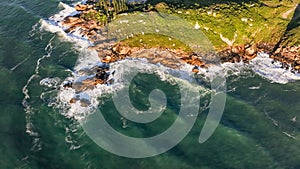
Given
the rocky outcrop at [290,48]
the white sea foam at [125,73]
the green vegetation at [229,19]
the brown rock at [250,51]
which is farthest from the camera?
the green vegetation at [229,19]

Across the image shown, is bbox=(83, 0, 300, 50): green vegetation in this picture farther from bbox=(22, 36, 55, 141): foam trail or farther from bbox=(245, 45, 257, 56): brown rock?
bbox=(22, 36, 55, 141): foam trail

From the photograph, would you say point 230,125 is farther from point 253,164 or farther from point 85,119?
point 85,119

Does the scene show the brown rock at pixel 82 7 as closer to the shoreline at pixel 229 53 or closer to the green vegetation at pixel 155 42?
the shoreline at pixel 229 53

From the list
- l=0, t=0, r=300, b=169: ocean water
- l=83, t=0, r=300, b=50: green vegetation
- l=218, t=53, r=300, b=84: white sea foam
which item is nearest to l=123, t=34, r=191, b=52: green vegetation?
l=83, t=0, r=300, b=50: green vegetation

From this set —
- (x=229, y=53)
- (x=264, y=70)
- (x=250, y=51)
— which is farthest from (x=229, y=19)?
(x=264, y=70)

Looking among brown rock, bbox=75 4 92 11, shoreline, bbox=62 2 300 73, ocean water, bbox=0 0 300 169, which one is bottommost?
ocean water, bbox=0 0 300 169

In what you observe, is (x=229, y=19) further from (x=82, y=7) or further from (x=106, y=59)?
(x=82, y=7)

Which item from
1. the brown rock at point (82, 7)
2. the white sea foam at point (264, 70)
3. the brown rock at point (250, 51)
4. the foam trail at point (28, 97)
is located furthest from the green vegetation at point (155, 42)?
the foam trail at point (28, 97)

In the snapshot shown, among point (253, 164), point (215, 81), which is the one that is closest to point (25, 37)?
point (215, 81)

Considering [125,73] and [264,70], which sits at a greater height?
[264,70]
